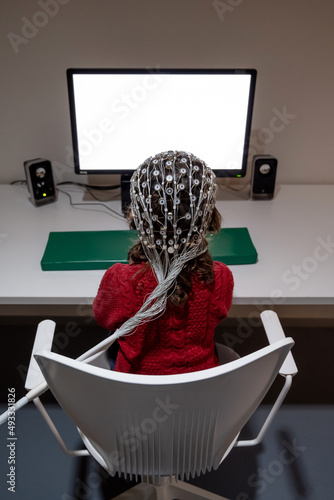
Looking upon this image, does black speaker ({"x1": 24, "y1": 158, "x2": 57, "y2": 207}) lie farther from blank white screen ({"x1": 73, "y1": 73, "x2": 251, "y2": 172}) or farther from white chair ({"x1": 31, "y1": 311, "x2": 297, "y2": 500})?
white chair ({"x1": 31, "y1": 311, "x2": 297, "y2": 500})

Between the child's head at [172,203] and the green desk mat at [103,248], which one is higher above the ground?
the child's head at [172,203]

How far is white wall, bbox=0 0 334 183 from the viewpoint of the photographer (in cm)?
162

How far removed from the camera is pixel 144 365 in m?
1.16

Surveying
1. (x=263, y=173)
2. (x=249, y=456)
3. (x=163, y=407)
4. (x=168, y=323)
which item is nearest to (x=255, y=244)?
(x=263, y=173)

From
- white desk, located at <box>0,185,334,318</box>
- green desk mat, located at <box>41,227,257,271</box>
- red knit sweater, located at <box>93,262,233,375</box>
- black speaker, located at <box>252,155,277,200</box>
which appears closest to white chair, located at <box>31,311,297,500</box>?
red knit sweater, located at <box>93,262,233,375</box>

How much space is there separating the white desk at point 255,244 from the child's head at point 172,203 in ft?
1.11

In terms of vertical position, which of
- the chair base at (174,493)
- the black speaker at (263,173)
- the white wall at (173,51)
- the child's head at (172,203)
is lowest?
the chair base at (174,493)

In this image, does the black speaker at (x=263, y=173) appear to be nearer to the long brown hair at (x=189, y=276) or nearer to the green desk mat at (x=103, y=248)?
the green desk mat at (x=103, y=248)

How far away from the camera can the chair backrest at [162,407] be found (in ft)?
2.63

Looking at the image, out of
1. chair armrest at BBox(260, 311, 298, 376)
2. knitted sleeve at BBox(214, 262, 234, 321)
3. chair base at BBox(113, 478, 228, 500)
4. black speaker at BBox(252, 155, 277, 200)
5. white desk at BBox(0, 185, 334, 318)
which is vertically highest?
black speaker at BBox(252, 155, 277, 200)

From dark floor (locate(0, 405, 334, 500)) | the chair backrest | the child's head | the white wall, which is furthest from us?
the white wall

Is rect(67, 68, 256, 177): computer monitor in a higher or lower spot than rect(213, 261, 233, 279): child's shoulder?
higher

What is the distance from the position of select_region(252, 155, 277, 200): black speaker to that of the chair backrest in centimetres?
95

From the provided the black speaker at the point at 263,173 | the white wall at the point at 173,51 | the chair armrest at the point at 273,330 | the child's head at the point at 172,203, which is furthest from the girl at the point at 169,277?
the white wall at the point at 173,51
